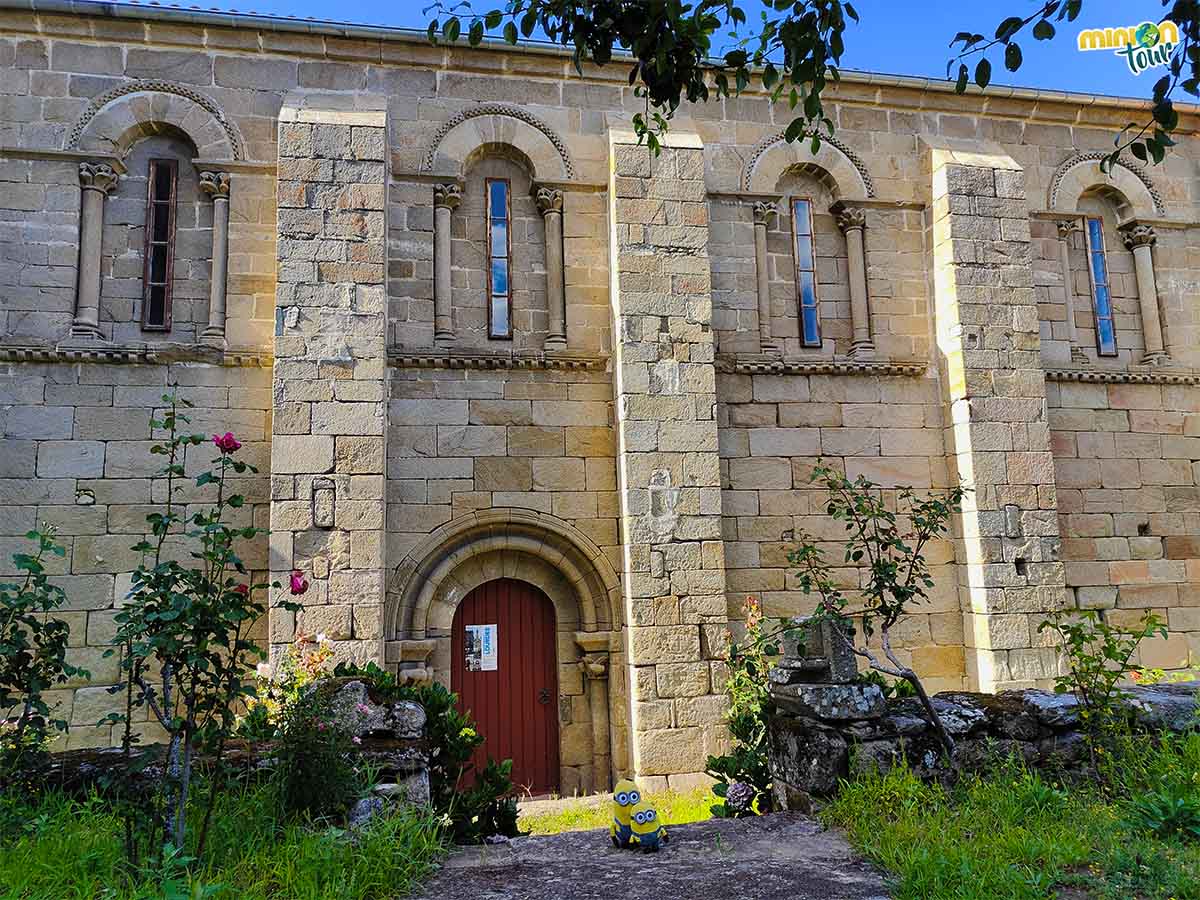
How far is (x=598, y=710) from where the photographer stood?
768 centimetres

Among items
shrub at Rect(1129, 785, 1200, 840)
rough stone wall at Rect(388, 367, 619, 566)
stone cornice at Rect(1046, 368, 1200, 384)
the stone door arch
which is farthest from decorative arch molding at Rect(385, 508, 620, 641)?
stone cornice at Rect(1046, 368, 1200, 384)

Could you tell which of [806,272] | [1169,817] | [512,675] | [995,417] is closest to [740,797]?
[1169,817]

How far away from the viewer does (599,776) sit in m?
7.59

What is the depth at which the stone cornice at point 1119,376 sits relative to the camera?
8852 mm

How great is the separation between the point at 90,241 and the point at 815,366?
6864 mm

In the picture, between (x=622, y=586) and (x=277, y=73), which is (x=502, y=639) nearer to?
(x=622, y=586)

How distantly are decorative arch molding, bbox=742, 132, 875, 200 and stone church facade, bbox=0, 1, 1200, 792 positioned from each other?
0.03m

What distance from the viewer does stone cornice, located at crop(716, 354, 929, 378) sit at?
8.30 meters

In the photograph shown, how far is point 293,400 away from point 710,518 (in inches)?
149

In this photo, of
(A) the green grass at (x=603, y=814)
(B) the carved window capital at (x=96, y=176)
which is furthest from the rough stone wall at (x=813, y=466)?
(B) the carved window capital at (x=96, y=176)

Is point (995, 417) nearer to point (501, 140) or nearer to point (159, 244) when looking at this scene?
point (501, 140)

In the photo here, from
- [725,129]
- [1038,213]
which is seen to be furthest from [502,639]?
[1038,213]

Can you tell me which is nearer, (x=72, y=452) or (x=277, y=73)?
(x=72, y=452)

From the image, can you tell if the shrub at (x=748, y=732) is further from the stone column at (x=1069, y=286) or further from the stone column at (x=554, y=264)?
the stone column at (x=1069, y=286)
